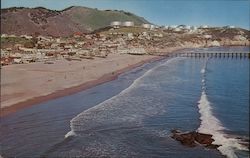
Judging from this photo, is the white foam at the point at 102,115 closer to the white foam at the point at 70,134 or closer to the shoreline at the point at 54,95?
the white foam at the point at 70,134

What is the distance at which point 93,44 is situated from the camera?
10556 centimetres

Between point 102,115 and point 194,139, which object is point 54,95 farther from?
point 194,139

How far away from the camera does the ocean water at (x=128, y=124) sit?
56.3ft

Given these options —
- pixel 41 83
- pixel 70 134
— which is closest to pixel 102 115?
pixel 70 134

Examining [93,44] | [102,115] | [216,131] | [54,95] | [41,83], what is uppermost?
[93,44]

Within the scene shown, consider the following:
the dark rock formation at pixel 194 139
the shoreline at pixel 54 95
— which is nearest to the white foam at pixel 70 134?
the dark rock formation at pixel 194 139

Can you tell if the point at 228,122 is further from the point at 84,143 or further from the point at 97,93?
the point at 97,93

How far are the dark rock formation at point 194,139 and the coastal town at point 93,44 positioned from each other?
40.0m

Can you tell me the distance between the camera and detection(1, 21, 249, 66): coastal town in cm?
6838

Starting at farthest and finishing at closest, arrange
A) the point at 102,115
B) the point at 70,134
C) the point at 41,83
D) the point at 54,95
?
1. the point at 41,83
2. the point at 54,95
3. the point at 102,115
4. the point at 70,134

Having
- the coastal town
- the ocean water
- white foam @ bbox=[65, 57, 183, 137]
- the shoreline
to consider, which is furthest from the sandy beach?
the coastal town

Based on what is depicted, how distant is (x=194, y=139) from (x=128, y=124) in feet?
15.4

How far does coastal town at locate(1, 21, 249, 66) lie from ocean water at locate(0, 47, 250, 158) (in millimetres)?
29404

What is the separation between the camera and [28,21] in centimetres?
16738
